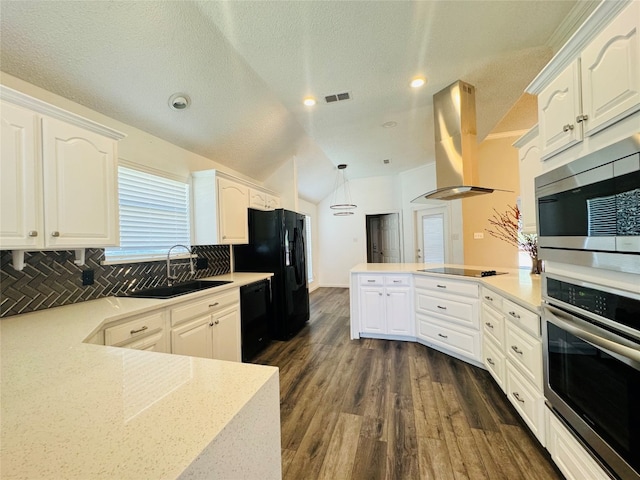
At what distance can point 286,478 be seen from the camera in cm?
144

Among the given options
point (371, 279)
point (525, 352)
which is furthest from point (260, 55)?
point (525, 352)

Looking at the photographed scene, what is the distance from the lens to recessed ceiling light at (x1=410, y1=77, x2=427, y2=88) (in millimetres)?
2602

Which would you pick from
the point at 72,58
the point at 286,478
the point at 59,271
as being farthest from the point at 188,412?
the point at 72,58

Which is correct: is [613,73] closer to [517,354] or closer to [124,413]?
[517,354]

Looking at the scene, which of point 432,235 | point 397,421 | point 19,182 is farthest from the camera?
point 432,235

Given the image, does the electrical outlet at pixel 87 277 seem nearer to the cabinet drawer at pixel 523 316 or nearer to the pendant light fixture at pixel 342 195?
the cabinet drawer at pixel 523 316

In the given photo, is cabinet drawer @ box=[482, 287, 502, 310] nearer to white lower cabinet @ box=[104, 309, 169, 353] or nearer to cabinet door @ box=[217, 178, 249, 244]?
white lower cabinet @ box=[104, 309, 169, 353]

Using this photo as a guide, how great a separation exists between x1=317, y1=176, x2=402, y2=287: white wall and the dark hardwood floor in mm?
4305

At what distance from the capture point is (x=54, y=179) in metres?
1.59

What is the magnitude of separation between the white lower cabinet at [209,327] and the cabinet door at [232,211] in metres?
0.78

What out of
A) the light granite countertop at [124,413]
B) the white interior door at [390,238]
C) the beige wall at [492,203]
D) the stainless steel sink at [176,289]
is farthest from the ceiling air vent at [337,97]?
the white interior door at [390,238]

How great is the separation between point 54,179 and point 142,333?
1.08 metres

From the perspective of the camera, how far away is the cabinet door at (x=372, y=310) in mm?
3404

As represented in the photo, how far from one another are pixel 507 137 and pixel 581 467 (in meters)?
5.42
